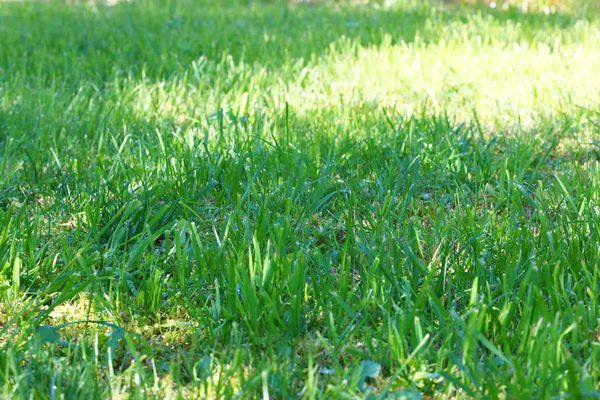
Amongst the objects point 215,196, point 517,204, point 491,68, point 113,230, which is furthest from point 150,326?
point 491,68

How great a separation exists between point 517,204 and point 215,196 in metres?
1.03

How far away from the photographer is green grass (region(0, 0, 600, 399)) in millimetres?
1564

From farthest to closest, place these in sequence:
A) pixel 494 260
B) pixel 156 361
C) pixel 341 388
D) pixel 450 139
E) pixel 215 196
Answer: pixel 450 139, pixel 215 196, pixel 494 260, pixel 156 361, pixel 341 388

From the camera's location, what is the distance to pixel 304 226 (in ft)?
7.58

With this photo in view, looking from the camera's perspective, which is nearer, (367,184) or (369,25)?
(367,184)

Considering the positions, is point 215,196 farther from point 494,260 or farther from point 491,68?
point 491,68

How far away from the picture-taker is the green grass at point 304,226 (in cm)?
156

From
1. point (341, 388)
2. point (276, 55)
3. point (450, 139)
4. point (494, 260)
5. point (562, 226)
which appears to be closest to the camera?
point (341, 388)

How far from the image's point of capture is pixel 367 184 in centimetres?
260

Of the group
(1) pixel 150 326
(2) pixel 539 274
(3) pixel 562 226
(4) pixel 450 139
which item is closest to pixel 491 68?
(4) pixel 450 139

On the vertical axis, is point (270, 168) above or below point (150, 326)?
above

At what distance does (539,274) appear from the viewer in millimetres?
1781

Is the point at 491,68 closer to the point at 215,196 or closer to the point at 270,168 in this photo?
the point at 270,168

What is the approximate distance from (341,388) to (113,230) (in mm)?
1059
